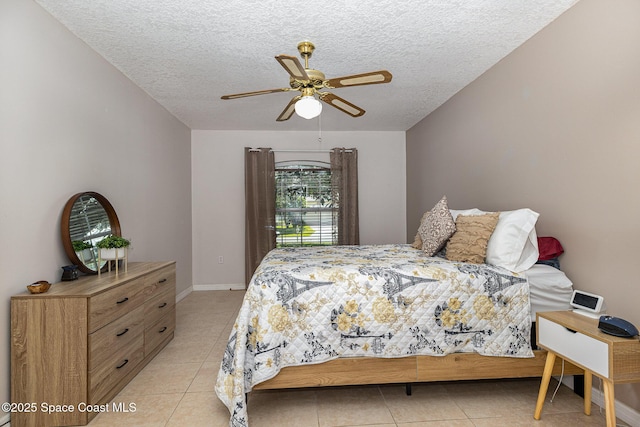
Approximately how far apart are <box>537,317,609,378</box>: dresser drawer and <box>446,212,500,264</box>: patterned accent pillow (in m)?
0.56

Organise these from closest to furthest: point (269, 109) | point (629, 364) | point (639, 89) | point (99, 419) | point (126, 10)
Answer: point (629, 364)
point (639, 89)
point (99, 419)
point (126, 10)
point (269, 109)

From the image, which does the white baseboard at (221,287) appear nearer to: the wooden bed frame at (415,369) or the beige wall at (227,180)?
the beige wall at (227,180)

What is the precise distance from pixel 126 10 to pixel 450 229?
8.79 feet

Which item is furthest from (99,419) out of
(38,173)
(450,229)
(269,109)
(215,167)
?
(215,167)

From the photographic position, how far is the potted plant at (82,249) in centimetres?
228

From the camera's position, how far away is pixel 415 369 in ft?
6.55

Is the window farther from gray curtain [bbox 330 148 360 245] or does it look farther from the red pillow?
the red pillow

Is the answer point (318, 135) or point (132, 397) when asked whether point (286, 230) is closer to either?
point (318, 135)

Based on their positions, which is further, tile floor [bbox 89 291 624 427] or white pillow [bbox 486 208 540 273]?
white pillow [bbox 486 208 540 273]

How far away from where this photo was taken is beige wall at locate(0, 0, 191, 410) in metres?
1.83

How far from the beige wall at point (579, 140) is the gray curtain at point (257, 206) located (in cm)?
301

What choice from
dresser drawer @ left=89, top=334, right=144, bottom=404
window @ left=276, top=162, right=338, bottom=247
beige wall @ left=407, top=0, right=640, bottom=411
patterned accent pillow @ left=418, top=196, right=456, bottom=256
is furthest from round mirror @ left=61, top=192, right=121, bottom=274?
beige wall @ left=407, top=0, right=640, bottom=411

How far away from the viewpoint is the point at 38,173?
6.68 feet

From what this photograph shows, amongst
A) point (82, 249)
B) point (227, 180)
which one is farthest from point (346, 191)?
point (82, 249)
